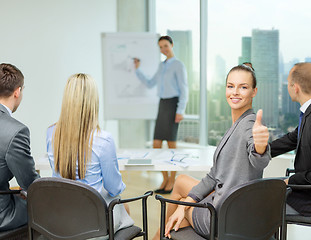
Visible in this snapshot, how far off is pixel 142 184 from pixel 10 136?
112 inches

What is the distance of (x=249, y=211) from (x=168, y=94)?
9.33ft

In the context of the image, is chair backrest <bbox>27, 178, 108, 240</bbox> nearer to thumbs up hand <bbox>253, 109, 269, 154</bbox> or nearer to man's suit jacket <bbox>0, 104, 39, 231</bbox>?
man's suit jacket <bbox>0, 104, 39, 231</bbox>

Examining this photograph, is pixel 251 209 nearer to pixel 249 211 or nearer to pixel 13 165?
pixel 249 211

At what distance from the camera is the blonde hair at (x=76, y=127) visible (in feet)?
5.92

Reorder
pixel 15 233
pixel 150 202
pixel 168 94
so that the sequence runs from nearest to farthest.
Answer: pixel 15 233 < pixel 150 202 < pixel 168 94

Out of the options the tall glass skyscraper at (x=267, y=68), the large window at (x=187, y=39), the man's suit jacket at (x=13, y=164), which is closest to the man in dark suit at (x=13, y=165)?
the man's suit jacket at (x=13, y=164)

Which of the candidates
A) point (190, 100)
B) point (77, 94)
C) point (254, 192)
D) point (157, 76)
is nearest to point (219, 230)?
point (254, 192)

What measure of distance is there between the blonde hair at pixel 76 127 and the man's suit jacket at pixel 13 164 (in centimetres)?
19

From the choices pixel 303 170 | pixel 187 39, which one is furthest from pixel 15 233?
pixel 187 39

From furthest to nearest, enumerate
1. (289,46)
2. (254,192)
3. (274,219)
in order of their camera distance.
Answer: (289,46)
(274,219)
(254,192)

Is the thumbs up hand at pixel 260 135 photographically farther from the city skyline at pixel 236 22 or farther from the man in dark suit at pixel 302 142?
the city skyline at pixel 236 22

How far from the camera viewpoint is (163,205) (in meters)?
1.77

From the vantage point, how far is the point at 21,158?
1871 millimetres

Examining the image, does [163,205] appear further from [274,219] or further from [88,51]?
[88,51]
